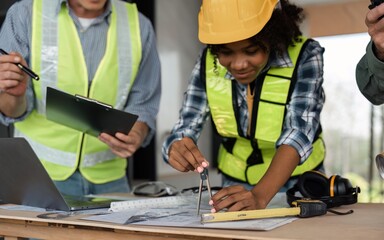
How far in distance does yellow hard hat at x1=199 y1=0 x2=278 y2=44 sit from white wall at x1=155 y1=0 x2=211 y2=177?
9.88 feet

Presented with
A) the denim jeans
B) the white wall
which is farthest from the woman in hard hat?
the white wall

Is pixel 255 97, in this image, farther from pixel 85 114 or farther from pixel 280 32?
pixel 85 114

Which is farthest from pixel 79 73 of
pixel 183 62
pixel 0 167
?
pixel 183 62

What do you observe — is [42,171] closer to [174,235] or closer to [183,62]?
[174,235]

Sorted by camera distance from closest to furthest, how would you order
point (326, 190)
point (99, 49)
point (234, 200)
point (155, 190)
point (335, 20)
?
point (234, 200) → point (326, 190) → point (155, 190) → point (99, 49) → point (335, 20)

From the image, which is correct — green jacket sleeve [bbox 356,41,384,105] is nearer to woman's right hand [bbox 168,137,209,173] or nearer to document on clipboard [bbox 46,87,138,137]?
woman's right hand [bbox 168,137,209,173]

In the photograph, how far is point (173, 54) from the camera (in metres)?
4.97

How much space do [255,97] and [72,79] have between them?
0.63m

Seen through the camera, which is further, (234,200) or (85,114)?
(85,114)

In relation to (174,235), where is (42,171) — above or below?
above

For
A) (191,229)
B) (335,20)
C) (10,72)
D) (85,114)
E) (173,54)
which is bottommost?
(191,229)

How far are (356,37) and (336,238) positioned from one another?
4.46m

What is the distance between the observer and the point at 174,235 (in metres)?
1.30

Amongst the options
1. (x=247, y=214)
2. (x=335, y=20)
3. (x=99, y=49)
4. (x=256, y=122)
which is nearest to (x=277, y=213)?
(x=247, y=214)
